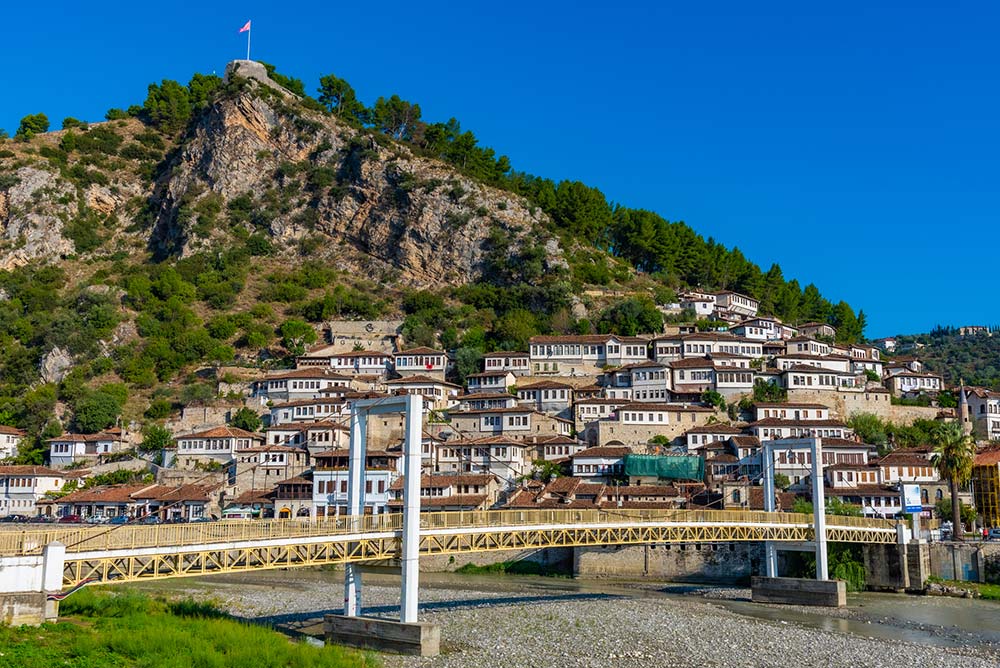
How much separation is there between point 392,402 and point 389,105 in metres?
105

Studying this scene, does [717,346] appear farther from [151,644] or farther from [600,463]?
[151,644]

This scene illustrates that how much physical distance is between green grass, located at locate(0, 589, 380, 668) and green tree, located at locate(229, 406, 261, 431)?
143 ft

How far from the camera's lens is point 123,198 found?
403 feet

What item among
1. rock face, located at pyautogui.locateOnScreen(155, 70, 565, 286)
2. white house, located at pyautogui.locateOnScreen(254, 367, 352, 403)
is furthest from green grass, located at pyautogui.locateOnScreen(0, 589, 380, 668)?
rock face, located at pyautogui.locateOnScreen(155, 70, 565, 286)

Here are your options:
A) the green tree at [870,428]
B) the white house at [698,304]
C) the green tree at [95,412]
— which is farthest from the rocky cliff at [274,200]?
the green tree at [870,428]

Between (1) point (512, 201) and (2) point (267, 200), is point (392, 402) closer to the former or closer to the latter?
(1) point (512, 201)

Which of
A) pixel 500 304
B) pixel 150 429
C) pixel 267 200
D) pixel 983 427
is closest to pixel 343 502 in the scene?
pixel 150 429

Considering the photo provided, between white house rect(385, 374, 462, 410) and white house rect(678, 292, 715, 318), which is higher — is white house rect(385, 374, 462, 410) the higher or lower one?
the lower one

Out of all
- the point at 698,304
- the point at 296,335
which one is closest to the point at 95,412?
the point at 296,335

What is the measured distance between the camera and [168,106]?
467 feet

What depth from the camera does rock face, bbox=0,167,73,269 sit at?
353 ft

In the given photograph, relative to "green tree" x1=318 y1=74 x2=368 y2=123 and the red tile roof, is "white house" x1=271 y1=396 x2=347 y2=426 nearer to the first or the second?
the red tile roof

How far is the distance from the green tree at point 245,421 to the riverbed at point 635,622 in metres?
26.4

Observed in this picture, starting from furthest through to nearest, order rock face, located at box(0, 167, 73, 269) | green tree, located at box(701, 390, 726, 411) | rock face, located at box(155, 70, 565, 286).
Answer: rock face, located at box(0, 167, 73, 269) < rock face, located at box(155, 70, 565, 286) < green tree, located at box(701, 390, 726, 411)
